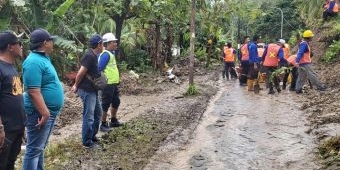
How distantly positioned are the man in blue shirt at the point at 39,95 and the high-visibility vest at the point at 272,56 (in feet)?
31.7

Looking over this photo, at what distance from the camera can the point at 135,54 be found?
24.6 m

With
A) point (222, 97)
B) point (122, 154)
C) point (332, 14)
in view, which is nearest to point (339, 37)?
point (332, 14)

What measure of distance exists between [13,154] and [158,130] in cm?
431

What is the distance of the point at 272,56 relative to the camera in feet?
45.5

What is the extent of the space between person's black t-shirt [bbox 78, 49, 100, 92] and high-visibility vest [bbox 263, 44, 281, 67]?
783 centimetres

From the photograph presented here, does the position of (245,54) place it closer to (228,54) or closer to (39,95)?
(228,54)

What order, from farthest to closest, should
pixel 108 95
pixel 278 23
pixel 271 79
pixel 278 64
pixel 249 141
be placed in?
1. pixel 278 23
2. pixel 278 64
3. pixel 271 79
4. pixel 108 95
5. pixel 249 141

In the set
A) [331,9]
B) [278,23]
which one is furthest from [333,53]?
[278,23]

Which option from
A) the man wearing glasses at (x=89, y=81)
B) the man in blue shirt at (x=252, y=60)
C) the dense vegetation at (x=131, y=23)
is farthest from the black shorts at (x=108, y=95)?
the man in blue shirt at (x=252, y=60)

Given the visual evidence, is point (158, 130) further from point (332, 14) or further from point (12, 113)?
point (332, 14)

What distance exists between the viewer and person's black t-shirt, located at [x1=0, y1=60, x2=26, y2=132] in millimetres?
4340

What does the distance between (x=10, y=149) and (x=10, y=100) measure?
1.69 ft

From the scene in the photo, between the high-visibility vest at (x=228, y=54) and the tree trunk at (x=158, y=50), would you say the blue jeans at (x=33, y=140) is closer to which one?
the high-visibility vest at (x=228, y=54)

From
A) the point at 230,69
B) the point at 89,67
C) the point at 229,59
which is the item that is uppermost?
the point at 89,67
